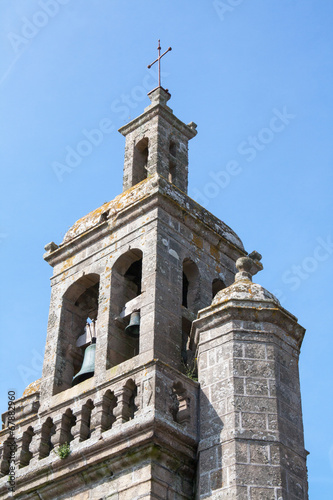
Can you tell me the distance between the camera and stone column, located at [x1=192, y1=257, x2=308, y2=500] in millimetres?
11961

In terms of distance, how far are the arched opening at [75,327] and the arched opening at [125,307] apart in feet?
1.91

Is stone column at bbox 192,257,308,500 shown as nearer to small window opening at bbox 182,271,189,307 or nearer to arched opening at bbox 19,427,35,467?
small window opening at bbox 182,271,189,307

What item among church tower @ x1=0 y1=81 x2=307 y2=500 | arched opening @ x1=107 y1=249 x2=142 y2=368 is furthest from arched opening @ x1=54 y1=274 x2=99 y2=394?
arched opening @ x1=107 y1=249 x2=142 y2=368

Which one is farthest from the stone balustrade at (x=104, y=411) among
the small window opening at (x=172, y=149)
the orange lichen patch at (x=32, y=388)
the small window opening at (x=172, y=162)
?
the small window opening at (x=172, y=149)

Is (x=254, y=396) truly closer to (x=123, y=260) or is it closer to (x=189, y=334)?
(x=189, y=334)

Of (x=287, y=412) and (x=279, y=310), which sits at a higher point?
(x=279, y=310)

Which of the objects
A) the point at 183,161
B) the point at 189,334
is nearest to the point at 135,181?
the point at 183,161

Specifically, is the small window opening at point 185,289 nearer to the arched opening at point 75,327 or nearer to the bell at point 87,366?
the arched opening at point 75,327

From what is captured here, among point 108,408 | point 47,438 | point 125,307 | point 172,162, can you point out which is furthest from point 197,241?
point 47,438

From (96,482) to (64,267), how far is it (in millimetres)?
4328

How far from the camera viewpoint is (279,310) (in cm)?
1337

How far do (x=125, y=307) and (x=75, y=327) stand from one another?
124cm

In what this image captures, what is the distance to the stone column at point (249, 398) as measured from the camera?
1196 cm

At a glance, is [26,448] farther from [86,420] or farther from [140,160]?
[140,160]
